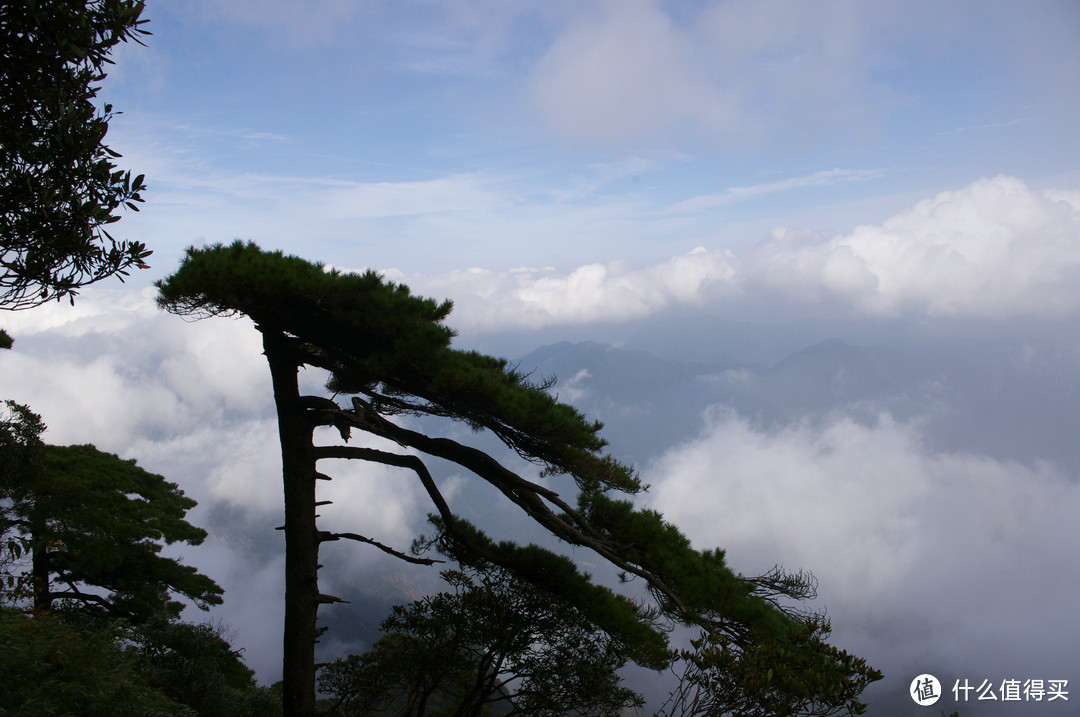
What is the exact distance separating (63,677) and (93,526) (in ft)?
25.8

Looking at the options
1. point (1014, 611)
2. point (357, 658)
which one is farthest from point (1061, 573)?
point (357, 658)

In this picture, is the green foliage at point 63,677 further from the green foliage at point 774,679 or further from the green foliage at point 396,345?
the green foliage at point 774,679

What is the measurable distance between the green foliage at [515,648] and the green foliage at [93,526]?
5499 millimetres


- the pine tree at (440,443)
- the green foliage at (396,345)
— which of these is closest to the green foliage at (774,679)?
the pine tree at (440,443)

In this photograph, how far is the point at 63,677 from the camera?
3514 millimetres

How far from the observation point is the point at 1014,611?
17688 cm

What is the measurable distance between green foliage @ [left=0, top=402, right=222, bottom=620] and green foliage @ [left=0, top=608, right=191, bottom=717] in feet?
19.6

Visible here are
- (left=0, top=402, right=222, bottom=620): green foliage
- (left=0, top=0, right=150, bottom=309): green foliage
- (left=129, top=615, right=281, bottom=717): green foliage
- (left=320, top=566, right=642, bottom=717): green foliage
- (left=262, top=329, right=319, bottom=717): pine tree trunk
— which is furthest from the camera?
(left=0, top=402, right=222, bottom=620): green foliage

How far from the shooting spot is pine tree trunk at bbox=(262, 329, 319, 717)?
6047 millimetres

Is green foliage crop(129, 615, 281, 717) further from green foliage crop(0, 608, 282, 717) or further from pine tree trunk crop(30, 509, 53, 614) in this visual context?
green foliage crop(0, 608, 282, 717)

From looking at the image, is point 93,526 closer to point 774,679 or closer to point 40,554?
point 40,554

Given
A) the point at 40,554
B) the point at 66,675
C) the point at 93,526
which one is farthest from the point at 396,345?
the point at 40,554

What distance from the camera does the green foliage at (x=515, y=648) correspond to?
21.4 ft

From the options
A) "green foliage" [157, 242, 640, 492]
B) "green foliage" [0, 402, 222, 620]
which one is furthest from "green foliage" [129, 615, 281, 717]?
"green foliage" [157, 242, 640, 492]
